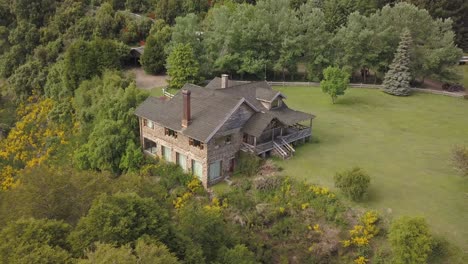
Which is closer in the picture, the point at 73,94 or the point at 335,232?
the point at 335,232

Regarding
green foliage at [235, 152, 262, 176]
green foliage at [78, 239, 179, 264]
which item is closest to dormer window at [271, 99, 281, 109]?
green foliage at [235, 152, 262, 176]

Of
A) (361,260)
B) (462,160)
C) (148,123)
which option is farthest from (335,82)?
(361,260)

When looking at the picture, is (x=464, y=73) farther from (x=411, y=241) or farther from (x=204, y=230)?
(x=204, y=230)

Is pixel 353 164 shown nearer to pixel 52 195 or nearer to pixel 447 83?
pixel 52 195

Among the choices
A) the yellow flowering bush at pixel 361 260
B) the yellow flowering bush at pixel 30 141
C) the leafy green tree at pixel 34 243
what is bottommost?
the yellow flowering bush at pixel 30 141

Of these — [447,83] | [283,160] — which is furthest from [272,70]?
[283,160]

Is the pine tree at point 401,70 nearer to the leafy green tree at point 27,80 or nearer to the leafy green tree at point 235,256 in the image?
the leafy green tree at point 235,256

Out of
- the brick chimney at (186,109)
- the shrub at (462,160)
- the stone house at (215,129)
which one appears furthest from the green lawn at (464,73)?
the brick chimney at (186,109)
